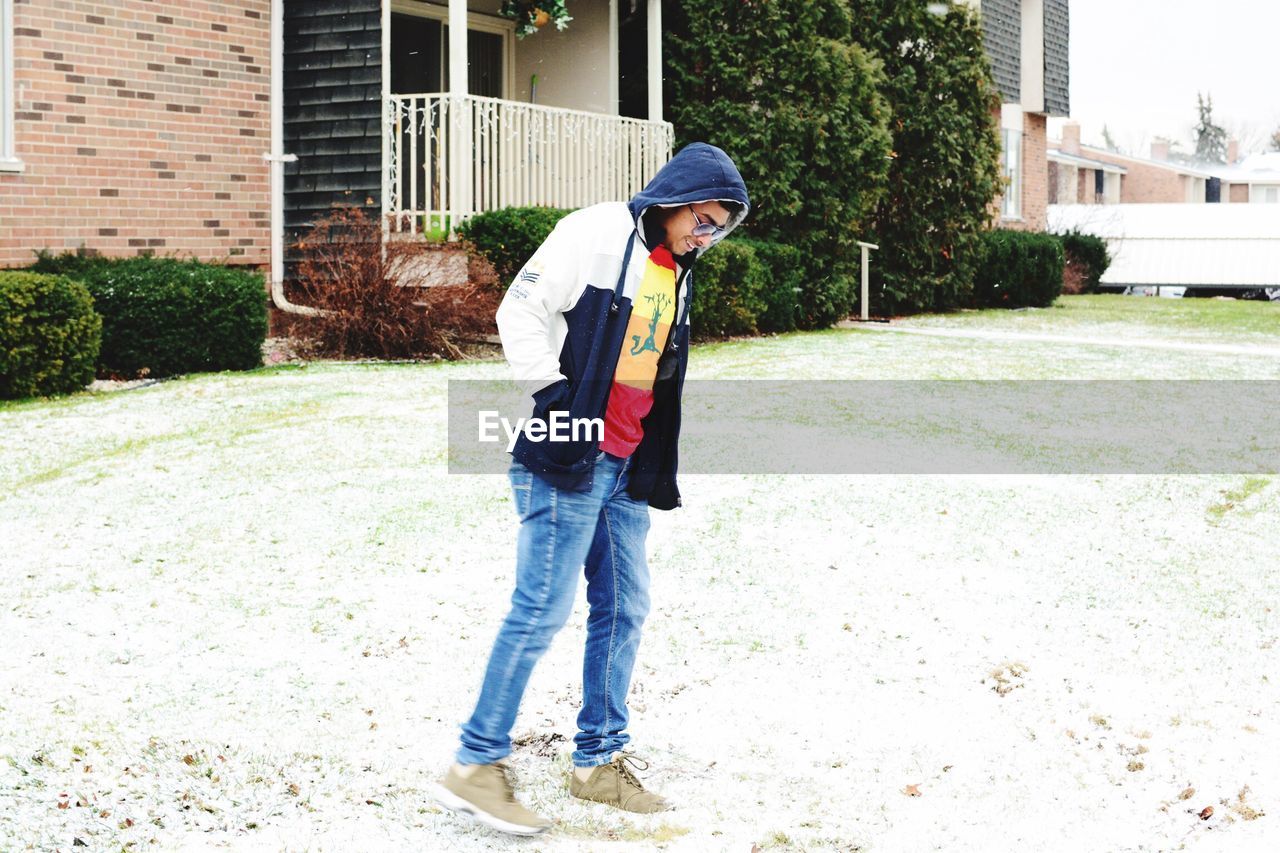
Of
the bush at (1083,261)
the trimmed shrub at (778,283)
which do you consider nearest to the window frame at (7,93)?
the trimmed shrub at (778,283)

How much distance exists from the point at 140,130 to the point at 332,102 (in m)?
2.02

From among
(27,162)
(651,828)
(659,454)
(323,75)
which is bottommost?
(651,828)

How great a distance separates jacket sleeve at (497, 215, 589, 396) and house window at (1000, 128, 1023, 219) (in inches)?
1021

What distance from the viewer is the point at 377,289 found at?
41.2ft

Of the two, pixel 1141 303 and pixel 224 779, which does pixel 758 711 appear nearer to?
A: pixel 224 779

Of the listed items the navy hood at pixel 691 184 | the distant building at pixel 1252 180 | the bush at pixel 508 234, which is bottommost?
the navy hood at pixel 691 184

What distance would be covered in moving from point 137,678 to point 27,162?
8513 millimetres

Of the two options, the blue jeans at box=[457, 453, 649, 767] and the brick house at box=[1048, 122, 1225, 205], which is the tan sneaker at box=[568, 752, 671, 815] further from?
the brick house at box=[1048, 122, 1225, 205]

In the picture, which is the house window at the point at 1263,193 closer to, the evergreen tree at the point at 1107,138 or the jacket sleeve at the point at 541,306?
the evergreen tree at the point at 1107,138

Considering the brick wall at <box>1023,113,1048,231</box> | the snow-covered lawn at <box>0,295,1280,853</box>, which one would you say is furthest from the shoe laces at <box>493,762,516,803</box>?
the brick wall at <box>1023,113,1048,231</box>

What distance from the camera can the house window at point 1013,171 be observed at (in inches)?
1126

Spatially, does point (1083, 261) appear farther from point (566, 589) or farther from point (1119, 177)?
point (1119, 177)

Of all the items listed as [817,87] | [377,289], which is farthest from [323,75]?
[817,87]

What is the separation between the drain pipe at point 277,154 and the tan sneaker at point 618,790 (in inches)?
424
